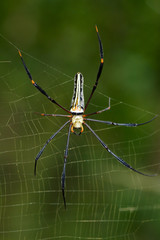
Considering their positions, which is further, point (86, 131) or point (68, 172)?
point (68, 172)

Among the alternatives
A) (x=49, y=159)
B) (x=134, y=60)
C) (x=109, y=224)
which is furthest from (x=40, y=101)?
(x=109, y=224)

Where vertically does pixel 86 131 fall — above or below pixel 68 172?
above

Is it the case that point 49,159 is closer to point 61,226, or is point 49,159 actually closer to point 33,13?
point 61,226

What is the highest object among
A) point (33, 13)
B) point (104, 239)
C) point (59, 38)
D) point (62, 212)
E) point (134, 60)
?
point (33, 13)
